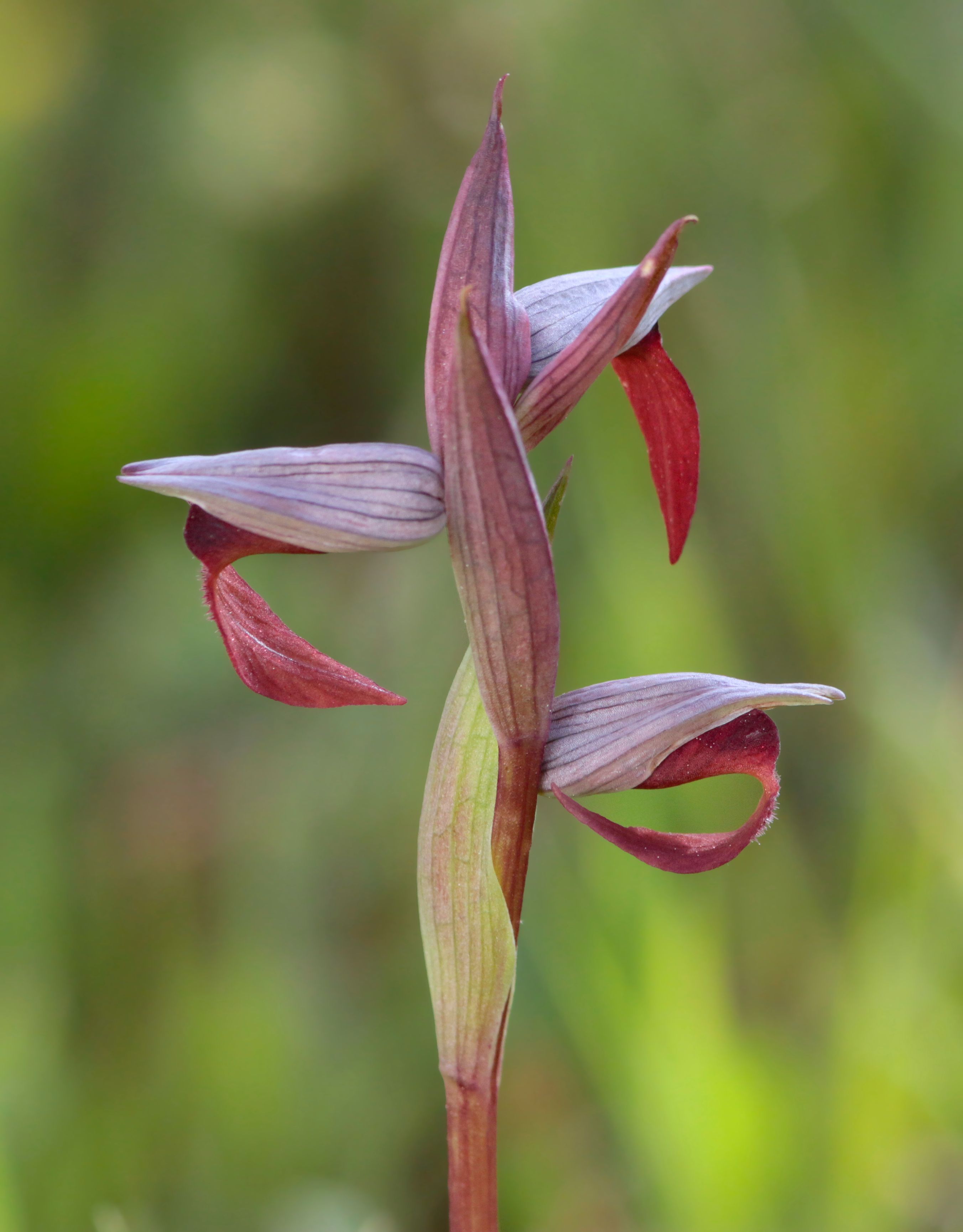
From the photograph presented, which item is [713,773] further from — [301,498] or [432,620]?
[432,620]

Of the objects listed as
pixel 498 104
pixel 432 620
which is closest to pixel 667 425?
pixel 498 104

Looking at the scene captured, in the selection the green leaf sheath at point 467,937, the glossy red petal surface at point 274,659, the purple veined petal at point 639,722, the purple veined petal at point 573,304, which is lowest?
the green leaf sheath at point 467,937

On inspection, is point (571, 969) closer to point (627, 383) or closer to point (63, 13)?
point (627, 383)

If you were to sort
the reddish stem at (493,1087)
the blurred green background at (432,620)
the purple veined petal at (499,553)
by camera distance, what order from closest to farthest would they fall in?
the purple veined petal at (499,553) < the reddish stem at (493,1087) < the blurred green background at (432,620)

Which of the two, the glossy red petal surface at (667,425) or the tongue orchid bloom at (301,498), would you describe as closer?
the tongue orchid bloom at (301,498)

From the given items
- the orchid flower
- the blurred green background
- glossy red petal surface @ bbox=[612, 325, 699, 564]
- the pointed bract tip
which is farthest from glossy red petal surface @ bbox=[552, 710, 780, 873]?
the blurred green background

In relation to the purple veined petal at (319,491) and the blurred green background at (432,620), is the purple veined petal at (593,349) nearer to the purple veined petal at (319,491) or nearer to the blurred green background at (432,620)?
the purple veined petal at (319,491)

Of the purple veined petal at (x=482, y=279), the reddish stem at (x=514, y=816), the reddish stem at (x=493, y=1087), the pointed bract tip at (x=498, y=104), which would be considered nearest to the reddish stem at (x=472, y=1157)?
the reddish stem at (x=493, y=1087)

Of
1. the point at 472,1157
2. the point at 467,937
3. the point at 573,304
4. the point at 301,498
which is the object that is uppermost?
the point at 573,304
